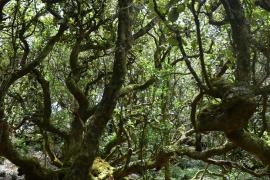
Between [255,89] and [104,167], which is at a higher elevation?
[255,89]

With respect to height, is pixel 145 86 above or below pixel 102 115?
above

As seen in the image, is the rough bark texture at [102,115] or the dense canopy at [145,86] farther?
the rough bark texture at [102,115]

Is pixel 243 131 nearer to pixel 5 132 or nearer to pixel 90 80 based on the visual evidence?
Answer: pixel 5 132

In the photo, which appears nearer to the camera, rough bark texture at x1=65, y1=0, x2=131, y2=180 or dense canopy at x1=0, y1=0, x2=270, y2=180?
dense canopy at x1=0, y1=0, x2=270, y2=180

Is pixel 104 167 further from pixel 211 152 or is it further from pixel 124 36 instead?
pixel 124 36

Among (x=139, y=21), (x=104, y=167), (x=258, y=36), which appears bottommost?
(x=104, y=167)

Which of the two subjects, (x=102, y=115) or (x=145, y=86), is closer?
(x=102, y=115)

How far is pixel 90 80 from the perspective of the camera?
10.7 m

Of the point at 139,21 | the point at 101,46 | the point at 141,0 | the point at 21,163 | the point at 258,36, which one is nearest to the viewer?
the point at 258,36

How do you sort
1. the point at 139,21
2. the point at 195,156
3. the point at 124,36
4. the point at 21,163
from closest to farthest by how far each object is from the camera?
the point at 124,36
the point at 195,156
the point at 21,163
the point at 139,21

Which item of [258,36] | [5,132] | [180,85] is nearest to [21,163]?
[5,132]

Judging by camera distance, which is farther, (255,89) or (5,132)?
(5,132)

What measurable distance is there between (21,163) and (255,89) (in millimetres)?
5258

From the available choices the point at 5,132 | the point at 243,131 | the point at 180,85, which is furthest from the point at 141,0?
the point at 180,85
